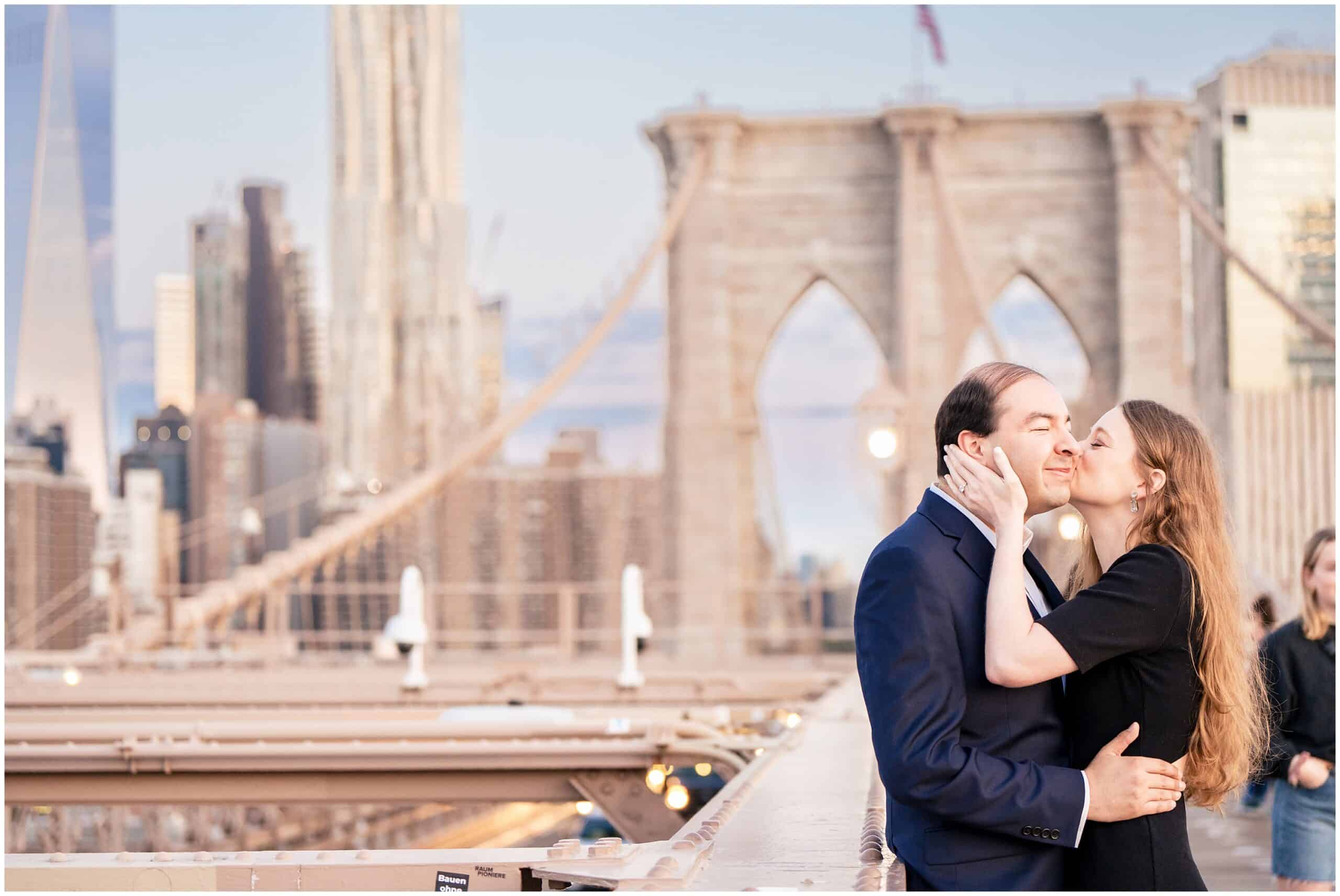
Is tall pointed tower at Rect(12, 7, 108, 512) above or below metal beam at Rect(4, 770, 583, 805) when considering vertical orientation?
above

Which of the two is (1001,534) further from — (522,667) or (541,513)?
(541,513)

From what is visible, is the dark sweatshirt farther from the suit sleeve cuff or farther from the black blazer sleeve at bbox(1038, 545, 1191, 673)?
the suit sleeve cuff

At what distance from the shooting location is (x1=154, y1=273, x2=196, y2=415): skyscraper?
11694 centimetres

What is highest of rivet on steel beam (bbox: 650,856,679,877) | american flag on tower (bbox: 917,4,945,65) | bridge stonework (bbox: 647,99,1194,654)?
american flag on tower (bbox: 917,4,945,65)

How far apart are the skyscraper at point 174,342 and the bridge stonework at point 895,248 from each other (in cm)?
10148

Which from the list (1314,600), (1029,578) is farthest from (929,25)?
(1029,578)

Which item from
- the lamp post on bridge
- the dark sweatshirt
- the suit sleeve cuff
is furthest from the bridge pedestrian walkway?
the lamp post on bridge

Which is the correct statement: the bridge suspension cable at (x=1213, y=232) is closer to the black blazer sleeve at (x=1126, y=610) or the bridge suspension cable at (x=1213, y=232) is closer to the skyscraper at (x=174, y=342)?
the black blazer sleeve at (x=1126, y=610)

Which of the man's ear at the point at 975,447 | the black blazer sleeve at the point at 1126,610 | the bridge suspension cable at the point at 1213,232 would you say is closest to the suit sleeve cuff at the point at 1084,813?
the black blazer sleeve at the point at 1126,610

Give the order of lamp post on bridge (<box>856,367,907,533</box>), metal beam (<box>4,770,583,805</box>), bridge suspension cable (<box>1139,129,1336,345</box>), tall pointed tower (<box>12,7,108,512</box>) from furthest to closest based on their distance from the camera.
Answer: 1. tall pointed tower (<box>12,7,108,512</box>)
2. bridge suspension cable (<box>1139,129,1336,345</box>)
3. lamp post on bridge (<box>856,367,907,533</box>)
4. metal beam (<box>4,770,583,805</box>)

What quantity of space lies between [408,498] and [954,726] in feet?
61.3

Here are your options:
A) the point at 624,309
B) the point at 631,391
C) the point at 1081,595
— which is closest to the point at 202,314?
the point at 631,391

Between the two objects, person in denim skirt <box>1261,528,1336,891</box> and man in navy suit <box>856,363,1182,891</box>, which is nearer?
man in navy suit <box>856,363,1182,891</box>

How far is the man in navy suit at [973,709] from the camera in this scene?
2236 mm
